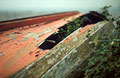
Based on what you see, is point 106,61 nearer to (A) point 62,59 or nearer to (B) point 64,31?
(A) point 62,59

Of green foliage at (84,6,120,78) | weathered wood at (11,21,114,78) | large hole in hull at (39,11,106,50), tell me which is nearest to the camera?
weathered wood at (11,21,114,78)

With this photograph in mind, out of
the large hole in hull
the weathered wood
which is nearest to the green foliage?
A: the weathered wood

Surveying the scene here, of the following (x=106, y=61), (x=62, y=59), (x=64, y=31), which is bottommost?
(x=106, y=61)

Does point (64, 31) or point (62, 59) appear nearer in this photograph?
point (62, 59)

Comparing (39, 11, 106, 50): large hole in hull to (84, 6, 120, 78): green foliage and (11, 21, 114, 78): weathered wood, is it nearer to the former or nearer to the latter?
(11, 21, 114, 78): weathered wood

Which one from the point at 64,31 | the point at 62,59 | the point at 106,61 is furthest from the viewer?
the point at 64,31

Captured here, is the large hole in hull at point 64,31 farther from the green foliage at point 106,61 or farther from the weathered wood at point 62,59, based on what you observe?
the green foliage at point 106,61

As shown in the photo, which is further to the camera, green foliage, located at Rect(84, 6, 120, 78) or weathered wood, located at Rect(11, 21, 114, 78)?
green foliage, located at Rect(84, 6, 120, 78)

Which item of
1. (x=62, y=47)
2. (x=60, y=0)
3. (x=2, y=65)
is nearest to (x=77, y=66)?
(x=62, y=47)

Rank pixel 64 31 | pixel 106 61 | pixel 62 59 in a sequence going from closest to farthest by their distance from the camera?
1. pixel 62 59
2. pixel 106 61
3. pixel 64 31

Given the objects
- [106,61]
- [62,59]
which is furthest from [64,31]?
[106,61]

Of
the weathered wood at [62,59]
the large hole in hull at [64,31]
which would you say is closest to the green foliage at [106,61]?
the weathered wood at [62,59]

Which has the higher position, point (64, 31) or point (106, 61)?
point (64, 31)

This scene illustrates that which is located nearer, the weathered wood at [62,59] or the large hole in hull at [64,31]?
the weathered wood at [62,59]
